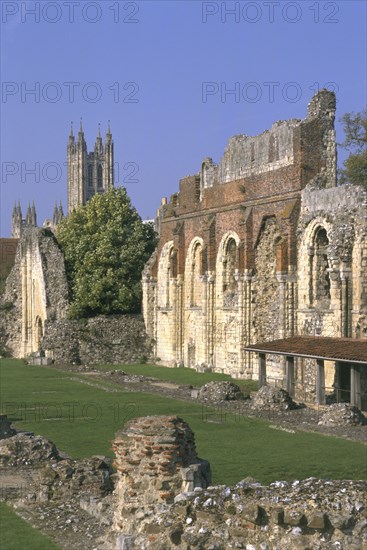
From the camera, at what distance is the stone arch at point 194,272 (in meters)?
42.4

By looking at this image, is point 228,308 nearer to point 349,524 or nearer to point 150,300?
point 150,300

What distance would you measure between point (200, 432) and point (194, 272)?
72.5ft

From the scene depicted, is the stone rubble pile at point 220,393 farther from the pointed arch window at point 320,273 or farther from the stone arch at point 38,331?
the stone arch at point 38,331

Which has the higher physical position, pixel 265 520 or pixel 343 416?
pixel 265 520

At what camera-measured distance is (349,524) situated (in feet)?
30.9

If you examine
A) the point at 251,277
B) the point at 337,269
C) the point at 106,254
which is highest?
the point at 106,254

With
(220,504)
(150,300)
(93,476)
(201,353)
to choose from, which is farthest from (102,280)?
(220,504)

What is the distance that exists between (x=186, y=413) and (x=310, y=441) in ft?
17.0

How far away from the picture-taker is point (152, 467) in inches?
452

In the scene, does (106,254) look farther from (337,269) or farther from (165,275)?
(337,269)

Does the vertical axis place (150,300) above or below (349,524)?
above

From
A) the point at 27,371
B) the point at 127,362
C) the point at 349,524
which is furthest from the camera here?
the point at 127,362

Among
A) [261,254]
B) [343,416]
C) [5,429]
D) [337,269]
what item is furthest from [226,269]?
[5,429]

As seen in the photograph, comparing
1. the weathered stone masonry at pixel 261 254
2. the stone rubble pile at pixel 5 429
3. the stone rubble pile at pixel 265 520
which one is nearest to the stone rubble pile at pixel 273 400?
the weathered stone masonry at pixel 261 254
